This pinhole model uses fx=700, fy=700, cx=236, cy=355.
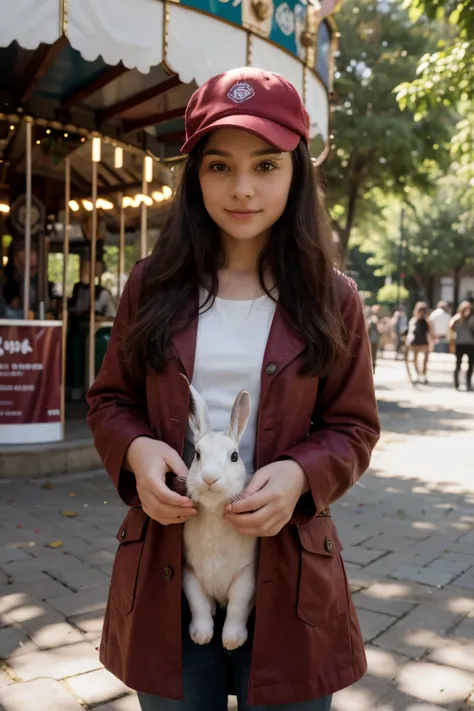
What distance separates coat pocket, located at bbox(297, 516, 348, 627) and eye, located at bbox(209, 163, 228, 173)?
0.81 meters

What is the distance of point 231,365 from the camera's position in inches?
62.6

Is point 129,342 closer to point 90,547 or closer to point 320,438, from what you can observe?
point 320,438

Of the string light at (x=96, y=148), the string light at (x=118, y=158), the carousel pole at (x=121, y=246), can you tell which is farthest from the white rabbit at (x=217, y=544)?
the carousel pole at (x=121, y=246)

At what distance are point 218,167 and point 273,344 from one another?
1.36 feet

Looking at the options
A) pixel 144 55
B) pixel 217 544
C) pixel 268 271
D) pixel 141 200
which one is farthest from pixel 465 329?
pixel 217 544

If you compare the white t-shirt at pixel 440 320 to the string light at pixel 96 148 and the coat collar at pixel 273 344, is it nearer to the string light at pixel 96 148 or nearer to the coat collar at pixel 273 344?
the string light at pixel 96 148

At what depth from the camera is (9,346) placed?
22.9 ft

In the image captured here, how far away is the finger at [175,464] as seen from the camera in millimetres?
1485

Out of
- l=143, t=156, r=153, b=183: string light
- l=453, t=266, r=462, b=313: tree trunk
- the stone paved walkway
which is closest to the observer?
the stone paved walkway

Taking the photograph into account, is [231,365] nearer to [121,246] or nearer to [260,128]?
[260,128]

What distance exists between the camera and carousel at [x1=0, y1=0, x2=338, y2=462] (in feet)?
19.7

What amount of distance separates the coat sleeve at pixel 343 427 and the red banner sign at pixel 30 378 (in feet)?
19.2

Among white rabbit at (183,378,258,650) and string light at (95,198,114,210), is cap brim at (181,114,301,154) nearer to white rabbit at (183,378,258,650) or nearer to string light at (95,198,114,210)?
white rabbit at (183,378,258,650)

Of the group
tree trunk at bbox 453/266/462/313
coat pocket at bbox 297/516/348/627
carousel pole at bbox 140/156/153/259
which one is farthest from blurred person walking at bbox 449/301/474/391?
tree trunk at bbox 453/266/462/313
